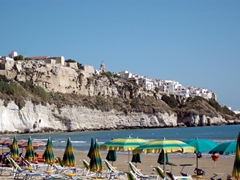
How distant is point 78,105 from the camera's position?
3295 inches

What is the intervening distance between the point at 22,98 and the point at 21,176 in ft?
182

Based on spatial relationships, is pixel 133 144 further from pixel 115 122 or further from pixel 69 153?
pixel 115 122

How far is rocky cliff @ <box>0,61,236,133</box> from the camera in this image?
69250mm

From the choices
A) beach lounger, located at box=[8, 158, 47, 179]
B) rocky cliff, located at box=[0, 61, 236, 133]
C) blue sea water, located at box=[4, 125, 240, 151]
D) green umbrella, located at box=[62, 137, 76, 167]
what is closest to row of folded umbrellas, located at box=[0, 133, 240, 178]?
green umbrella, located at box=[62, 137, 76, 167]

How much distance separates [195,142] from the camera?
14.0 m

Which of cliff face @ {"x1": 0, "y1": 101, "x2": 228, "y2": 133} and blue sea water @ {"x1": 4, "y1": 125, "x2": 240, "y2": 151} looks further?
cliff face @ {"x1": 0, "y1": 101, "x2": 228, "y2": 133}

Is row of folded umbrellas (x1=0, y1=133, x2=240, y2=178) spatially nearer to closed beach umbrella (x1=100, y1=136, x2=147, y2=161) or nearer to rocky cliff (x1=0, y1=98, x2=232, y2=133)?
closed beach umbrella (x1=100, y1=136, x2=147, y2=161)

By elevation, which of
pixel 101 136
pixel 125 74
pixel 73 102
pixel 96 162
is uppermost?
pixel 125 74

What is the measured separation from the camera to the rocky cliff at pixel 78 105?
6925cm

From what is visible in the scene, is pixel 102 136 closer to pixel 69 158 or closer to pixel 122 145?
pixel 69 158

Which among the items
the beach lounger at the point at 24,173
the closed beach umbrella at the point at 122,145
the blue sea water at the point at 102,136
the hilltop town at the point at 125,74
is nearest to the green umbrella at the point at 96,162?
the closed beach umbrella at the point at 122,145

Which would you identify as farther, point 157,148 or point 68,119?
point 68,119

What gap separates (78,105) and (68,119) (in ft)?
14.0

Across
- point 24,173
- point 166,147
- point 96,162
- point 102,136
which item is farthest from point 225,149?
point 102,136
